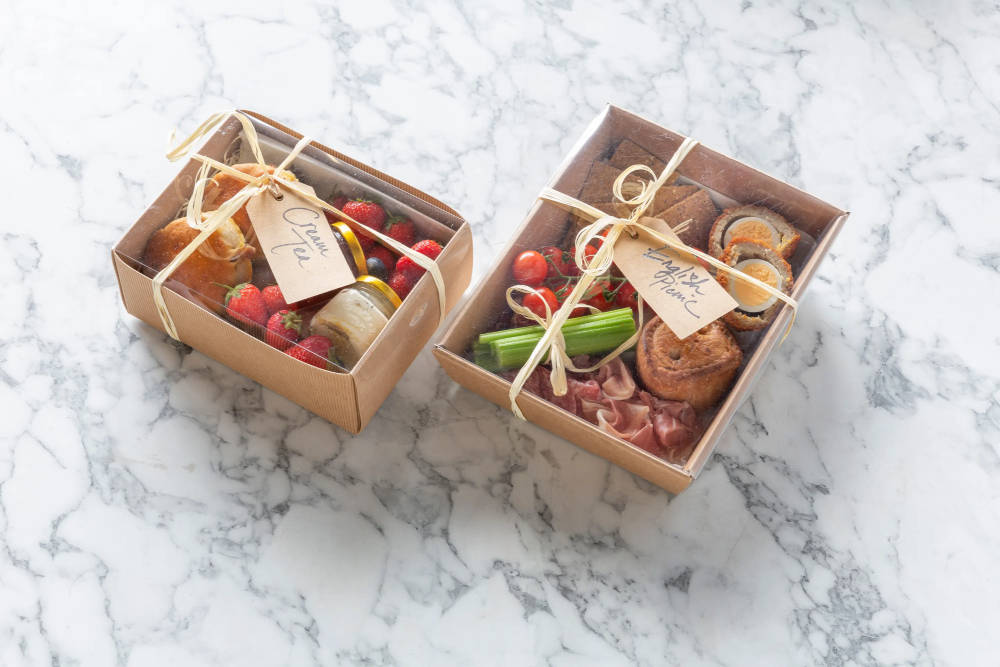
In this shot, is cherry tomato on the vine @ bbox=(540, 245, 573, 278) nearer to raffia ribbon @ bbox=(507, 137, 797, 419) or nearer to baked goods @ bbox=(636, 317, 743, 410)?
raffia ribbon @ bbox=(507, 137, 797, 419)

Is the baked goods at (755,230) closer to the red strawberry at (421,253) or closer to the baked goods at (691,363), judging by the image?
the baked goods at (691,363)

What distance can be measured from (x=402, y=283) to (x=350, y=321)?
141 mm

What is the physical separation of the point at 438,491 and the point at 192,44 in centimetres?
126

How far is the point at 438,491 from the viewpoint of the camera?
1.82m

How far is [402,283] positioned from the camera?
175 centimetres

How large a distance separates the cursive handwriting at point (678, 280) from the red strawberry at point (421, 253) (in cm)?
37

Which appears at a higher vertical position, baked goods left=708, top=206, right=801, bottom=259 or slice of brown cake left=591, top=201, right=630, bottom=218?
baked goods left=708, top=206, right=801, bottom=259

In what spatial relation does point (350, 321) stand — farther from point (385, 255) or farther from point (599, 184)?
point (599, 184)

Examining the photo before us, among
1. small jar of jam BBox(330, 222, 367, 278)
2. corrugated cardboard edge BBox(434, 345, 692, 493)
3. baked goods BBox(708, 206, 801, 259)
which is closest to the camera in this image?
corrugated cardboard edge BBox(434, 345, 692, 493)

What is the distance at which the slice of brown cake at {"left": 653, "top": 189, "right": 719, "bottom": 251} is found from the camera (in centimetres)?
184

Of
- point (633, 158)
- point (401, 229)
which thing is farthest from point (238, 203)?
point (633, 158)

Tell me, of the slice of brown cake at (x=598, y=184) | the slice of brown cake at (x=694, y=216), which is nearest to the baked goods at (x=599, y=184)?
the slice of brown cake at (x=598, y=184)

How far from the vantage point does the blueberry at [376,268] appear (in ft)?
5.79

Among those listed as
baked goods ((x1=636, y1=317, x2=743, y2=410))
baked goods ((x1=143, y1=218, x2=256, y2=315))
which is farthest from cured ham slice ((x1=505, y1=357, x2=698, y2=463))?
baked goods ((x1=143, y1=218, x2=256, y2=315))
